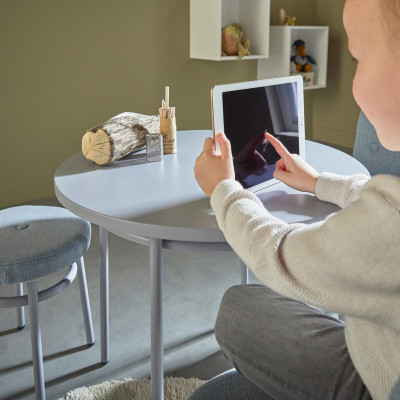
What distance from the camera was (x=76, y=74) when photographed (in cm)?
327

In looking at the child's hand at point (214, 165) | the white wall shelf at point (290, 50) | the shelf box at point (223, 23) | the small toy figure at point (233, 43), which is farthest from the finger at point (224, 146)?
the white wall shelf at point (290, 50)

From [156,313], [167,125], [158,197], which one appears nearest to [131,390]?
[156,313]

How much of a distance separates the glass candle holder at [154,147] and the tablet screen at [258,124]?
383mm

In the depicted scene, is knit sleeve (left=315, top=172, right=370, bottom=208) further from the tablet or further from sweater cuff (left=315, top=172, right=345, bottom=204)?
the tablet

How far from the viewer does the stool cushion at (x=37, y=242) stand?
4.59ft

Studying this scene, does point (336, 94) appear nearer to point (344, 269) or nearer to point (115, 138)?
point (115, 138)

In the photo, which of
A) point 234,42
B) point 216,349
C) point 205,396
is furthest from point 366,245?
point 234,42

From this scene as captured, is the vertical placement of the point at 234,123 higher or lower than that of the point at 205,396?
higher

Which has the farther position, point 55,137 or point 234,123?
point 55,137

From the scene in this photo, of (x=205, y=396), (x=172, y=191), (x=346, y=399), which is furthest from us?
(x=172, y=191)

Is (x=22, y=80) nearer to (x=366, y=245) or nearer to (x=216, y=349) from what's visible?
(x=216, y=349)

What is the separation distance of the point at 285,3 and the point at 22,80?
7.16 feet

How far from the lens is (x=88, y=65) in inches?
130

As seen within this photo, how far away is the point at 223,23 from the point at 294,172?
281cm
